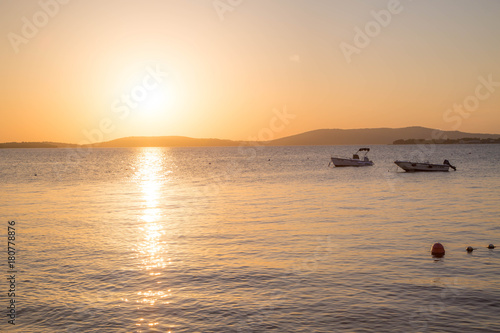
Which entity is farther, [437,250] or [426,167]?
[426,167]

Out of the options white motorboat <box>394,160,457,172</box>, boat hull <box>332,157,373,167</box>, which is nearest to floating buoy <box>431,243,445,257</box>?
white motorboat <box>394,160,457,172</box>

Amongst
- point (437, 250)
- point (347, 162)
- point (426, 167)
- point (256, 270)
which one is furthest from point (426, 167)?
point (256, 270)

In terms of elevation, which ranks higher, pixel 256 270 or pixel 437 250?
pixel 437 250

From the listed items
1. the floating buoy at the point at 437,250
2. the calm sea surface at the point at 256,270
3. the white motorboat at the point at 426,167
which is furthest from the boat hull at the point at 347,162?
the floating buoy at the point at 437,250

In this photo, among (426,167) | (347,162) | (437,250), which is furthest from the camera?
(347,162)

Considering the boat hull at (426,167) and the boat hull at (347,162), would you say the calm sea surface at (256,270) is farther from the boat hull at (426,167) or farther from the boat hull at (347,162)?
the boat hull at (347,162)

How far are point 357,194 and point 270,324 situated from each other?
3526 centimetres

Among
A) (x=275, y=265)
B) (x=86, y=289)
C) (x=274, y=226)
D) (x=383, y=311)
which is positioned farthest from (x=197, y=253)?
(x=383, y=311)

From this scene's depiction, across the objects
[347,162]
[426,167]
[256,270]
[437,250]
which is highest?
[347,162]

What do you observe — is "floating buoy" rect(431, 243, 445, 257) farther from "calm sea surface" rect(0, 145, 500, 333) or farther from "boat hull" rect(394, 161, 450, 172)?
"boat hull" rect(394, 161, 450, 172)

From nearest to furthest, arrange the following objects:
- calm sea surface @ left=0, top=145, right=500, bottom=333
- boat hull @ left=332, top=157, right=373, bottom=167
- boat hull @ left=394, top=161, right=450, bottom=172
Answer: calm sea surface @ left=0, top=145, right=500, bottom=333
boat hull @ left=394, top=161, right=450, bottom=172
boat hull @ left=332, top=157, right=373, bottom=167

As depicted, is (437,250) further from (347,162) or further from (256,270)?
(347,162)

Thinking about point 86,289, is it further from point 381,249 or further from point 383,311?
point 381,249

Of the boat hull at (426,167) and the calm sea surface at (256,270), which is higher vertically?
the boat hull at (426,167)
